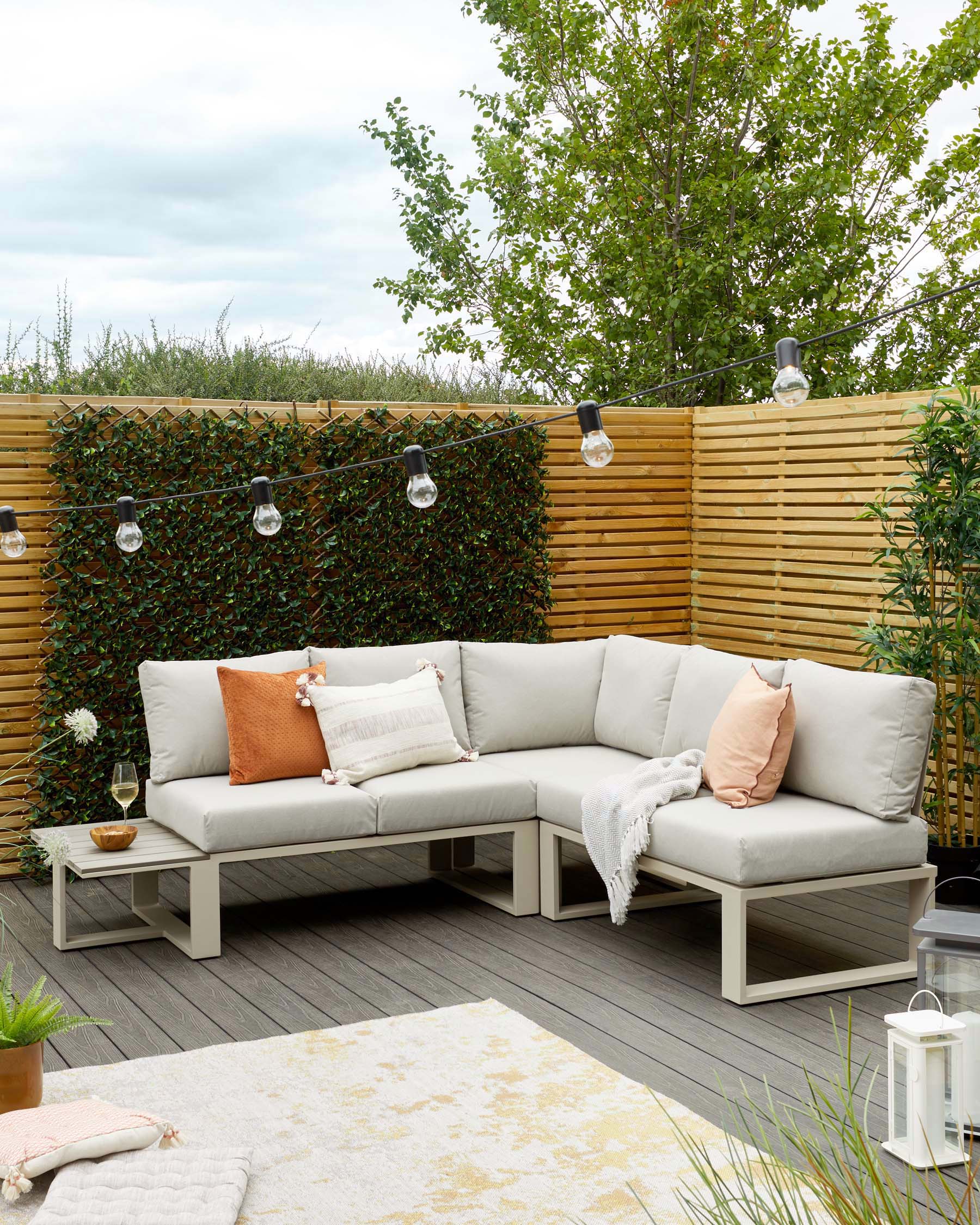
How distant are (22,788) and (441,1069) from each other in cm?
298

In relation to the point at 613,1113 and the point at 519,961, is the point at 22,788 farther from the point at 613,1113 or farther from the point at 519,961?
the point at 613,1113

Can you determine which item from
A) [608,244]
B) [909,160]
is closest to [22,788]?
[608,244]

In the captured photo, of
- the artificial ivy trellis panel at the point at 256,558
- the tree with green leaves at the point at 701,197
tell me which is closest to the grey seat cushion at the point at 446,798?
the artificial ivy trellis panel at the point at 256,558

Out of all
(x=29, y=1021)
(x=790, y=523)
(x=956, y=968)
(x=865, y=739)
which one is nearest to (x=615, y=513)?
(x=790, y=523)

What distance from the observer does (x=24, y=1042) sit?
3217 millimetres

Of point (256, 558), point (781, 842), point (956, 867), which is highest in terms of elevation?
point (256, 558)

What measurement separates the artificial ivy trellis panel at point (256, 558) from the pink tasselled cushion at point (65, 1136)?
277 centimetres

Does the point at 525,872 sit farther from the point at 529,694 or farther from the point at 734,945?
the point at 734,945

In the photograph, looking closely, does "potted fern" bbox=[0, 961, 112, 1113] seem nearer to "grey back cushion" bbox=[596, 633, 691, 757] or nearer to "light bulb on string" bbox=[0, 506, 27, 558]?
"light bulb on string" bbox=[0, 506, 27, 558]

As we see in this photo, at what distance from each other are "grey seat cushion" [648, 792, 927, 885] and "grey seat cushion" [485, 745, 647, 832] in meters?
0.55

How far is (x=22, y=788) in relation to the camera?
5902mm

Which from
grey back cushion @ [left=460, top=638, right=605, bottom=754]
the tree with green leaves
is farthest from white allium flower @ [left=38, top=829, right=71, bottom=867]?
the tree with green leaves

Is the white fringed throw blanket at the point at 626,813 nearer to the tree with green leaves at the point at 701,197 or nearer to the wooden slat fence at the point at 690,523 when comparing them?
the wooden slat fence at the point at 690,523

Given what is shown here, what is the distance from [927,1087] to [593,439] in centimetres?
185
